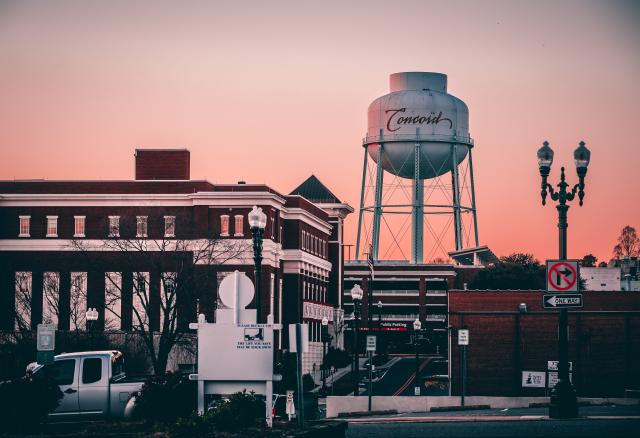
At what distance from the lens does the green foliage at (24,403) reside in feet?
88.8

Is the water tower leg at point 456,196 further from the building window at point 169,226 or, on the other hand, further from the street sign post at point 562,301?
the street sign post at point 562,301

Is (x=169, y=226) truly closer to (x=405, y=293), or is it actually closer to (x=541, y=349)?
(x=541, y=349)

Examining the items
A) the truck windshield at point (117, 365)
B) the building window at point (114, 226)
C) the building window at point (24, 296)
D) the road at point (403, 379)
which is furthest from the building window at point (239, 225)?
the truck windshield at point (117, 365)

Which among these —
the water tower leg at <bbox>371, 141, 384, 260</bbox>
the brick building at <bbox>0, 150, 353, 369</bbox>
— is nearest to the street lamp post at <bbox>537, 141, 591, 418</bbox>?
the brick building at <bbox>0, 150, 353, 369</bbox>

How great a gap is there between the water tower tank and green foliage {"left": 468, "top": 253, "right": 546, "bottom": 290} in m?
11.4

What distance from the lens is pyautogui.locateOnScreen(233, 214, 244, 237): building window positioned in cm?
10544

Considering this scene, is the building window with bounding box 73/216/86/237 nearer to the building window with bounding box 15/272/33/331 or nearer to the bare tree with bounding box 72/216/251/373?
the bare tree with bounding box 72/216/251/373

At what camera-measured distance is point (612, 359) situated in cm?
7081

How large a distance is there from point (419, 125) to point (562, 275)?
3546 inches

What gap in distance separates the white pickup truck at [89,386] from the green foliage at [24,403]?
4.12 meters

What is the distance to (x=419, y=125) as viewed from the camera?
416ft

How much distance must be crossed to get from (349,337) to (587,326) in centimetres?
8705

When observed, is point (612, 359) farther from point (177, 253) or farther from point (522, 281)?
point (522, 281)

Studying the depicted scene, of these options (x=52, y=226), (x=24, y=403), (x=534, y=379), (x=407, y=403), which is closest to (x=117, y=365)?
(x=24, y=403)
